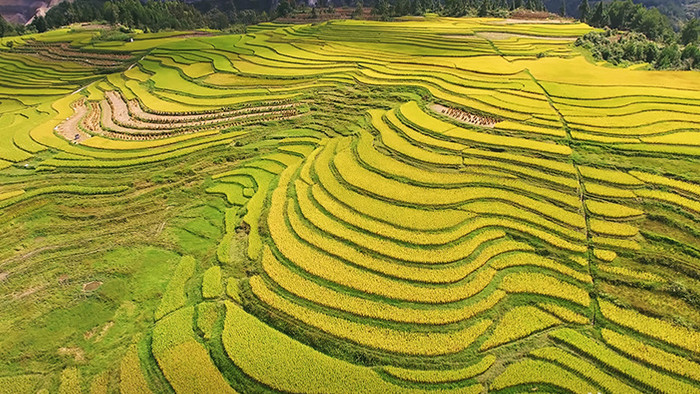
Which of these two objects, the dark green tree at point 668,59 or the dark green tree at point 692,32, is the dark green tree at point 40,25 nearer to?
the dark green tree at point 668,59

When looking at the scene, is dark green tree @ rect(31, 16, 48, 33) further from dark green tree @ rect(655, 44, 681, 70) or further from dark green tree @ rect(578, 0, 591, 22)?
dark green tree @ rect(578, 0, 591, 22)

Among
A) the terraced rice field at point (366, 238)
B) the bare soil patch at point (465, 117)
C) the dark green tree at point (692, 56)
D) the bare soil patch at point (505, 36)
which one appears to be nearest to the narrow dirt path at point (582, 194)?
the terraced rice field at point (366, 238)

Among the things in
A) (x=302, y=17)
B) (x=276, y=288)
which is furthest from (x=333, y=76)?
(x=302, y=17)

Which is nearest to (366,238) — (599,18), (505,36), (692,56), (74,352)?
(74,352)

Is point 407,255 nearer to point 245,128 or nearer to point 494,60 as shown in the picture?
point 245,128

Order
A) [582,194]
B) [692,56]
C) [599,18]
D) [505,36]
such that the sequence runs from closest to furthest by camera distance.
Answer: [582,194]
[692,56]
[505,36]
[599,18]

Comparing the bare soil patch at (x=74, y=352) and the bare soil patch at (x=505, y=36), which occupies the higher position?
the bare soil patch at (x=505, y=36)

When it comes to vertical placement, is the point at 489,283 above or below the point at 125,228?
below

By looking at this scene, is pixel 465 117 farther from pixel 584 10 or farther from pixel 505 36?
pixel 584 10
